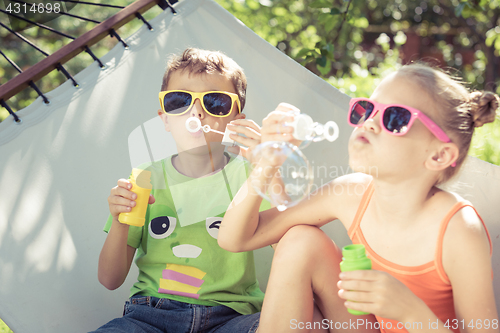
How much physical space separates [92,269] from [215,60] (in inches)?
36.1

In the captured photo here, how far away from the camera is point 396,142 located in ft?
3.58

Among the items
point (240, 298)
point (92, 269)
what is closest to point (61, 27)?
point (92, 269)

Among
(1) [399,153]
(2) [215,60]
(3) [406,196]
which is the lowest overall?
(3) [406,196]

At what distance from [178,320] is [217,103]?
673 millimetres

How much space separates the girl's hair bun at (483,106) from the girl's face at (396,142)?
119mm

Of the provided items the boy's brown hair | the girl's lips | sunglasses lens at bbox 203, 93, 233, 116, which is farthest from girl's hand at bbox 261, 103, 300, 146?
the boy's brown hair

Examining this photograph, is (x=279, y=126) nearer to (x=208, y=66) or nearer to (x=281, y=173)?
(x=281, y=173)

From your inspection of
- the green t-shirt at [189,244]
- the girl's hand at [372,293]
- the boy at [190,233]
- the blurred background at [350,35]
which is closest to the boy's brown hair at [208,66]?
the boy at [190,233]

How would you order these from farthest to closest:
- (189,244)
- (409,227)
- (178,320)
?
(189,244), (178,320), (409,227)

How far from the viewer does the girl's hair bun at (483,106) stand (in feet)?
3.65

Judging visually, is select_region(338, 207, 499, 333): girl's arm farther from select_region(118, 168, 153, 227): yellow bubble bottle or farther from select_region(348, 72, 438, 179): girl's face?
select_region(118, 168, 153, 227): yellow bubble bottle

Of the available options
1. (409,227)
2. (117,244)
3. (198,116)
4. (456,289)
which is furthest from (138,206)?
(456,289)

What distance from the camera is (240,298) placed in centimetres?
142

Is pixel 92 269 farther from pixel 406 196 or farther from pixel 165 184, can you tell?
pixel 406 196
